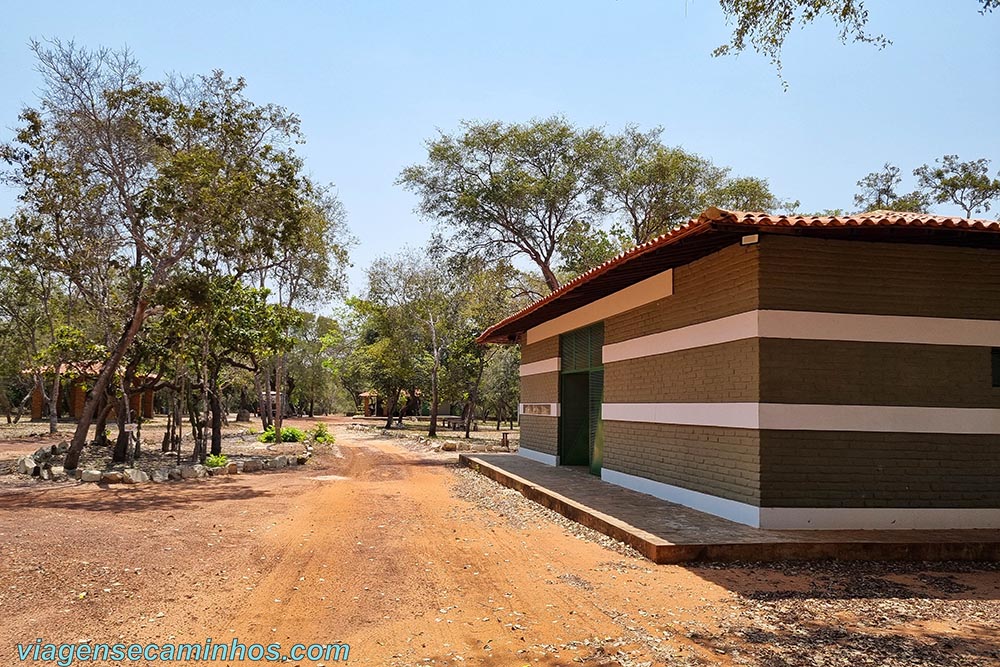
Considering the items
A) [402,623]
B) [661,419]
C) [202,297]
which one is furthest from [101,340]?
[402,623]

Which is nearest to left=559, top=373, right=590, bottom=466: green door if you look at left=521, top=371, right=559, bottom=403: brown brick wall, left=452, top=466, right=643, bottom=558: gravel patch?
left=521, top=371, right=559, bottom=403: brown brick wall

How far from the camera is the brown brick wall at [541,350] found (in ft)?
54.9

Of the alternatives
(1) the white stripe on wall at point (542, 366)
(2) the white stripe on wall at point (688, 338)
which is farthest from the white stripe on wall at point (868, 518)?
(1) the white stripe on wall at point (542, 366)

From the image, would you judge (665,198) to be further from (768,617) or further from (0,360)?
(0,360)

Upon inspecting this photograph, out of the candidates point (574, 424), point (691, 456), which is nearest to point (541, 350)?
point (574, 424)

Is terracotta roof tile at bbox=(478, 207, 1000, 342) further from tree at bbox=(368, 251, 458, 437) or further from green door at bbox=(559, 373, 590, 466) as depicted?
tree at bbox=(368, 251, 458, 437)

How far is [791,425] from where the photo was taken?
26.0 feet

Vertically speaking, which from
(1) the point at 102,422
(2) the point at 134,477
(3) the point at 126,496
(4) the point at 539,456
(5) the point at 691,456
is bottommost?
(3) the point at 126,496

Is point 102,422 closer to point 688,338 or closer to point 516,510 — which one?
point 516,510

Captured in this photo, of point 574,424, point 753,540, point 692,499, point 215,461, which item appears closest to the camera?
point 753,540

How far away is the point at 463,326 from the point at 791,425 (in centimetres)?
2281

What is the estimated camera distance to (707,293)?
923cm

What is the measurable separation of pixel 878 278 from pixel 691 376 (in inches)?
102

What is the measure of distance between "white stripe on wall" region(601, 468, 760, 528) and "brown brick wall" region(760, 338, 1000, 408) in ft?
4.42
